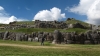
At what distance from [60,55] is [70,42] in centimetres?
3141

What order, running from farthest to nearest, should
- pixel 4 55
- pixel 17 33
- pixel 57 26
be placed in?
pixel 57 26 → pixel 17 33 → pixel 4 55

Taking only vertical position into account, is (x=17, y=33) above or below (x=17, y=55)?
above

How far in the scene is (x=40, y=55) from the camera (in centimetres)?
2525

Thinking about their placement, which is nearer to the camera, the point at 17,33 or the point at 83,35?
the point at 83,35

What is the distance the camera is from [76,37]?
2296 inches

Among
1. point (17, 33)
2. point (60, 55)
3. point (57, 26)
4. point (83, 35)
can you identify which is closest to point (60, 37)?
point (83, 35)

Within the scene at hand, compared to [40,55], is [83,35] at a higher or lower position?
higher

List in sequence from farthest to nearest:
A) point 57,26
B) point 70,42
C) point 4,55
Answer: point 57,26, point 70,42, point 4,55

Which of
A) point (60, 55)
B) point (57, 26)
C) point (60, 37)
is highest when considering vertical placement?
point (57, 26)

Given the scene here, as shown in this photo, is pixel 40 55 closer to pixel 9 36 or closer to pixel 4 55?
pixel 4 55

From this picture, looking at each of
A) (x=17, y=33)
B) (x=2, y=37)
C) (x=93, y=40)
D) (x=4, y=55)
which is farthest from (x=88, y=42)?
(x=4, y=55)

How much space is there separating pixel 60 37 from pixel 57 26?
3960 centimetres

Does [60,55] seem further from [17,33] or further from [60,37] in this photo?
[17,33]

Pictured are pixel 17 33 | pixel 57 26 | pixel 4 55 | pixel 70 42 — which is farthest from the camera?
pixel 57 26
